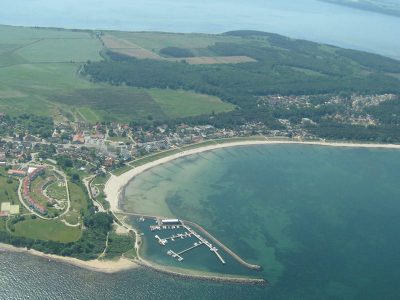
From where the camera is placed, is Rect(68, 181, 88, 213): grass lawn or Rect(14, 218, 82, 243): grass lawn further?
Rect(68, 181, 88, 213): grass lawn

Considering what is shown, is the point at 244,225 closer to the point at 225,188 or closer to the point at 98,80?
the point at 225,188

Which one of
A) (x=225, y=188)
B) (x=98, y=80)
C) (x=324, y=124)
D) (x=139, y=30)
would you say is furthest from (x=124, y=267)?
(x=139, y=30)

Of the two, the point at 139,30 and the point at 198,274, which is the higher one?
the point at 139,30

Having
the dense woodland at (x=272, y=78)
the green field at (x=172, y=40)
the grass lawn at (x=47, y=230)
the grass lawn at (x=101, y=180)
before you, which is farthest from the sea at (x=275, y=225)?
the green field at (x=172, y=40)

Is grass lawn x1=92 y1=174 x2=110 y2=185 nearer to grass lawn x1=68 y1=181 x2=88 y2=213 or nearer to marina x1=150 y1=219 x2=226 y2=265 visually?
grass lawn x1=68 y1=181 x2=88 y2=213

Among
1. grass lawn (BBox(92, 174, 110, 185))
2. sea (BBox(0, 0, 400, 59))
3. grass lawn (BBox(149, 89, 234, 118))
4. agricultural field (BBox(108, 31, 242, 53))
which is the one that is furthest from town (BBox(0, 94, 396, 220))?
sea (BBox(0, 0, 400, 59))

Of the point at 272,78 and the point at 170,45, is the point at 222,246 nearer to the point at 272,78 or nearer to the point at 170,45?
the point at 272,78

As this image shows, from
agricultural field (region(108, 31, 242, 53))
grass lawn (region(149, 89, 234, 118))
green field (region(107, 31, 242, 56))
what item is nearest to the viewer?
grass lawn (region(149, 89, 234, 118))
